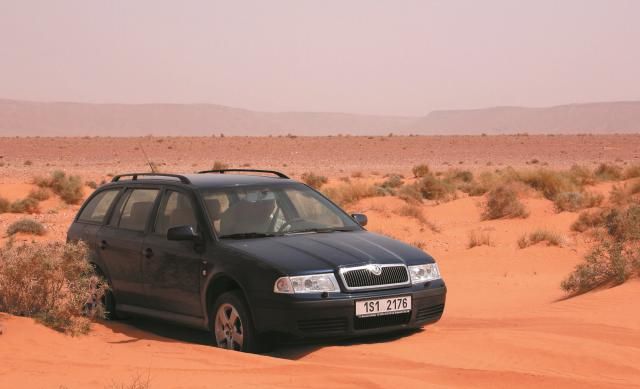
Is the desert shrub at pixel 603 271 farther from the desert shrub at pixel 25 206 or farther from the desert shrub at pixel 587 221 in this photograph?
the desert shrub at pixel 25 206

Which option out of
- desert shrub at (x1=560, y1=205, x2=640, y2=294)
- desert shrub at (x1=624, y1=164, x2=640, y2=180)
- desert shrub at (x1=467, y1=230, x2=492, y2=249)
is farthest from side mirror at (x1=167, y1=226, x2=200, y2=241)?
desert shrub at (x1=624, y1=164, x2=640, y2=180)

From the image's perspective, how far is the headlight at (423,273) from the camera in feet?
27.3

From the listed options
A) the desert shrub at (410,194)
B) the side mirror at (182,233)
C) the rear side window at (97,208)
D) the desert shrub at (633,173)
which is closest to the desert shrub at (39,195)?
the desert shrub at (410,194)

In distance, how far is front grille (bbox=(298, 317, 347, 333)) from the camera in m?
7.77

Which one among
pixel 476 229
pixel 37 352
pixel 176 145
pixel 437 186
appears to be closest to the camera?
pixel 37 352

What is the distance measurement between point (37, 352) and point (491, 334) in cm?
382

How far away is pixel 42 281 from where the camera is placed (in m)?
9.12

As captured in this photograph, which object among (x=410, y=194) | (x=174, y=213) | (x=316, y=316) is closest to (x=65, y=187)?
(x=410, y=194)

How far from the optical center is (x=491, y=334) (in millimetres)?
8445

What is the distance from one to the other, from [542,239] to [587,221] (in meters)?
2.19

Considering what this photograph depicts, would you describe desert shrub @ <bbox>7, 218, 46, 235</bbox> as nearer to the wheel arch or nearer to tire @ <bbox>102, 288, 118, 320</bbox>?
tire @ <bbox>102, 288, 118, 320</bbox>

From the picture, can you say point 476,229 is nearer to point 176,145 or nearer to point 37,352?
point 37,352

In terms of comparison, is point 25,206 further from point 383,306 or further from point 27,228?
point 383,306

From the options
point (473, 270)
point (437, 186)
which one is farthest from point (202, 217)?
point (437, 186)
